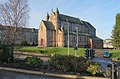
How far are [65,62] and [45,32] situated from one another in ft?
206

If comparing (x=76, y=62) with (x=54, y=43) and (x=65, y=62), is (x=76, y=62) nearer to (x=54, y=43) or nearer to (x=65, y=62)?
(x=65, y=62)

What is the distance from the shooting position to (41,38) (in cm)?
8081

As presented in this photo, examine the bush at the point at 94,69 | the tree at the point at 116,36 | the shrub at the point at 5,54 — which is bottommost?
the bush at the point at 94,69

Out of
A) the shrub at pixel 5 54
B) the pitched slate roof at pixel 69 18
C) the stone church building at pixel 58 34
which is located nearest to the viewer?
the shrub at pixel 5 54

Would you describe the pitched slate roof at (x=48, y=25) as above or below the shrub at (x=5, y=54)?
above

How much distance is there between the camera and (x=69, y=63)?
1648 cm

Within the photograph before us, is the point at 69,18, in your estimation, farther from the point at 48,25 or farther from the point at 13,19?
the point at 13,19

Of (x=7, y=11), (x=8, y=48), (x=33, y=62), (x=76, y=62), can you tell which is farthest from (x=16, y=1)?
(x=76, y=62)

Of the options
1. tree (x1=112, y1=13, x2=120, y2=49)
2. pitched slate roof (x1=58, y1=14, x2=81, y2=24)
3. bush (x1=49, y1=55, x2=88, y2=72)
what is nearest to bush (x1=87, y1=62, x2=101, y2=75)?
bush (x1=49, y1=55, x2=88, y2=72)

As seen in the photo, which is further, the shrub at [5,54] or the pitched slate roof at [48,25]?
the pitched slate roof at [48,25]

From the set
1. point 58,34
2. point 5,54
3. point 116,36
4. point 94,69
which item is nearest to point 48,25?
point 58,34

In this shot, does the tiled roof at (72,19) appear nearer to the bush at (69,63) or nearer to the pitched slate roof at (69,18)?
the pitched slate roof at (69,18)

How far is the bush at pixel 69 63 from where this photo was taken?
52.0 ft

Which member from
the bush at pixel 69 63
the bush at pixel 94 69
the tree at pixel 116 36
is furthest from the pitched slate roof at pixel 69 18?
the bush at pixel 94 69
